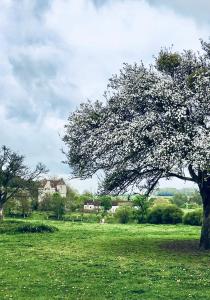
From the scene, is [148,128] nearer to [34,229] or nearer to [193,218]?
[34,229]

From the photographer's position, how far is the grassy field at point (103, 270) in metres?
21.7

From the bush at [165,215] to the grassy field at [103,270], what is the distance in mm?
38554

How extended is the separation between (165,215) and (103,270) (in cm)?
5659

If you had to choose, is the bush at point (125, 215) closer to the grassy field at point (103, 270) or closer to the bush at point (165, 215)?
the bush at point (165, 215)

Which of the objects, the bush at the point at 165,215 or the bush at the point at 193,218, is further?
the bush at the point at 165,215

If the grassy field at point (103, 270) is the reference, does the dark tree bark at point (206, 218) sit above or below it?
above

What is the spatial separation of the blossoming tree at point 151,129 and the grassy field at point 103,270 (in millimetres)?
5686

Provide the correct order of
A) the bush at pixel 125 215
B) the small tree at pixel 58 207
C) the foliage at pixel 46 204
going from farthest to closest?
1. the foliage at pixel 46 204
2. the small tree at pixel 58 207
3. the bush at pixel 125 215

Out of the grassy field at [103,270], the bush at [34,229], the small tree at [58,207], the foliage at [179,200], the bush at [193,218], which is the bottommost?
the grassy field at [103,270]

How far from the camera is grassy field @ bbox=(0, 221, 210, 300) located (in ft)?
71.2

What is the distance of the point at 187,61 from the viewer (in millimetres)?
39125

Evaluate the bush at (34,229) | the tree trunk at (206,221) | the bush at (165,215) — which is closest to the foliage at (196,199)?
the bush at (165,215)

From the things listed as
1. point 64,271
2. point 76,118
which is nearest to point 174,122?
point 76,118

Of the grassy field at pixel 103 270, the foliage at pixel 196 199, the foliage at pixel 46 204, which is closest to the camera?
the grassy field at pixel 103 270
